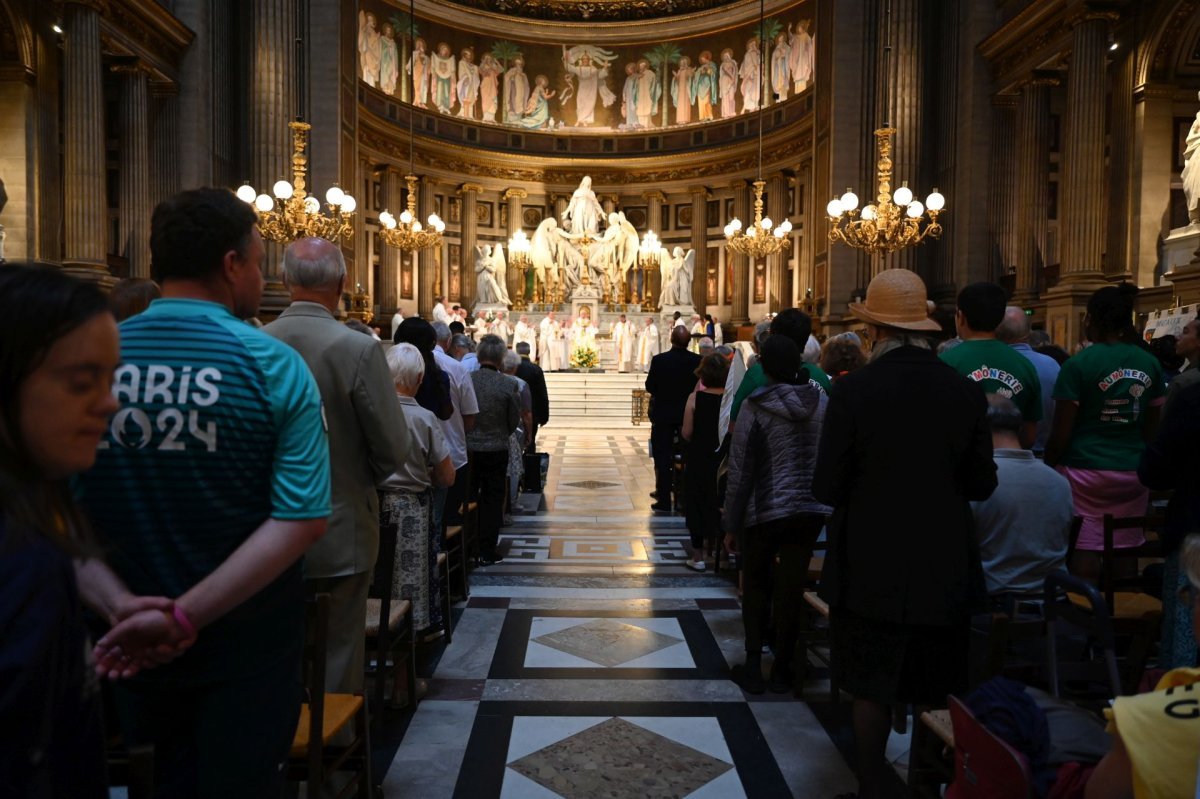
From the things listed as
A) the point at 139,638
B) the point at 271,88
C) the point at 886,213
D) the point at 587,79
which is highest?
the point at 587,79

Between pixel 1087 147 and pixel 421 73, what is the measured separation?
19.8 metres

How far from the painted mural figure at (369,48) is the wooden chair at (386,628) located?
22.9m

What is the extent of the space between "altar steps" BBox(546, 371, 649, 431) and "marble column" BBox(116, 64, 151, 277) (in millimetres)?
9276

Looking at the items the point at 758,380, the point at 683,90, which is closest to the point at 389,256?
the point at 683,90

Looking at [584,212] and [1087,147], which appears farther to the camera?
[584,212]

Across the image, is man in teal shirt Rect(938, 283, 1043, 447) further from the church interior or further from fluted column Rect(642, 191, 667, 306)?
fluted column Rect(642, 191, 667, 306)

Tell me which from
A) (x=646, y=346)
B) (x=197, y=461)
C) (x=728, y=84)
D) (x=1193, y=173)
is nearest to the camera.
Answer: (x=197, y=461)

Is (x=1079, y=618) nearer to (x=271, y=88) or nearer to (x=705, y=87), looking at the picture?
(x=271, y=88)

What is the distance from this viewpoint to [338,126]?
18578mm

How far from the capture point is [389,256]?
86.8 ft

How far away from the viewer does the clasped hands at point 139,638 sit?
1.65m

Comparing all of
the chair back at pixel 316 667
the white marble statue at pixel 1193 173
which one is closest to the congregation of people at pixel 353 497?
the chair back at pixel 316 667

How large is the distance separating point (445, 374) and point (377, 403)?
9.09 ft

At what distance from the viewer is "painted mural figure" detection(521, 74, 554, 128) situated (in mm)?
30250
